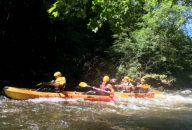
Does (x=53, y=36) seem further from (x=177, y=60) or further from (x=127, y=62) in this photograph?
(x=177, y=60)

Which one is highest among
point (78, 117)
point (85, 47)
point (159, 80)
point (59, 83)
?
point (85, 47)

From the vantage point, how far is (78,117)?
10859 mm

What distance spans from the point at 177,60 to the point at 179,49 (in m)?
0.90

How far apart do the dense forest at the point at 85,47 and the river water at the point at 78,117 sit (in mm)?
5112

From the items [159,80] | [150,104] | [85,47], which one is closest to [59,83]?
[150,104]

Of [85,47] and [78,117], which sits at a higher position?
[85,47]

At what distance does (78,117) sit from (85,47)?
14.8 m

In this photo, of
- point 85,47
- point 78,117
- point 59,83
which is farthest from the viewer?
point 85,47

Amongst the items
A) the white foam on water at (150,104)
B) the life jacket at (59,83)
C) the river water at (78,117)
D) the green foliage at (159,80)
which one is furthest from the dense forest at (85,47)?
the river water at (78,117)

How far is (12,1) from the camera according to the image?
18.7 meters

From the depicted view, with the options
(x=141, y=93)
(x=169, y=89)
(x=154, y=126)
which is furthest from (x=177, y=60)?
(x=154, y=126)

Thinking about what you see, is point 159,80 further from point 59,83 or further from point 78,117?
point 78,117

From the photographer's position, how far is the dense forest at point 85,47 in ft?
63.1

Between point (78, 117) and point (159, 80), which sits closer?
point (78, 117)
